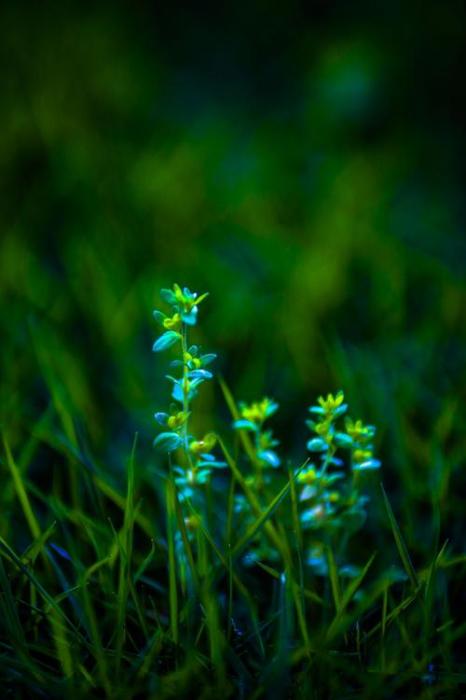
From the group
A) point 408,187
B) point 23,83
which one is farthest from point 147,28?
point 408,187

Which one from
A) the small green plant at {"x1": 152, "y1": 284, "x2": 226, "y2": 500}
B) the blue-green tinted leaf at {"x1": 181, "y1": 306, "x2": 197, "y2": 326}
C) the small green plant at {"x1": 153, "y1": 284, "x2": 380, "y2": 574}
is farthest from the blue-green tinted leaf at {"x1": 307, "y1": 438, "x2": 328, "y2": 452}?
the blue-green tinted leaf at {"x1": 181, "y1": 306, "x2": 197, "y2": 326}

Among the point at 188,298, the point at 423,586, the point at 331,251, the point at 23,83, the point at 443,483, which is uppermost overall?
the point at 23,83

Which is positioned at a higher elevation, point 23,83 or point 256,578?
point 23,83

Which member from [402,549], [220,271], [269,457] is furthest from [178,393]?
[220,271]

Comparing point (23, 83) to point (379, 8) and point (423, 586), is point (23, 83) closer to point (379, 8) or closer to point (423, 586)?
point (379, 8)

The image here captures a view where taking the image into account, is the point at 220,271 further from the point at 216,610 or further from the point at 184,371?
the point at 216,610

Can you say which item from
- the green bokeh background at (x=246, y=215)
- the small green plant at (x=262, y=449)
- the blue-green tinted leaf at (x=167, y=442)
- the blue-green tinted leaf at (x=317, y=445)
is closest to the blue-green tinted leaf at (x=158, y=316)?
the small green plant at (x=262, y=449)

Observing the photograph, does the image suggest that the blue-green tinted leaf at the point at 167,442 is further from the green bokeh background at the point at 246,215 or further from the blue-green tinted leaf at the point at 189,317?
the green bokeh background at the point at 246,215
